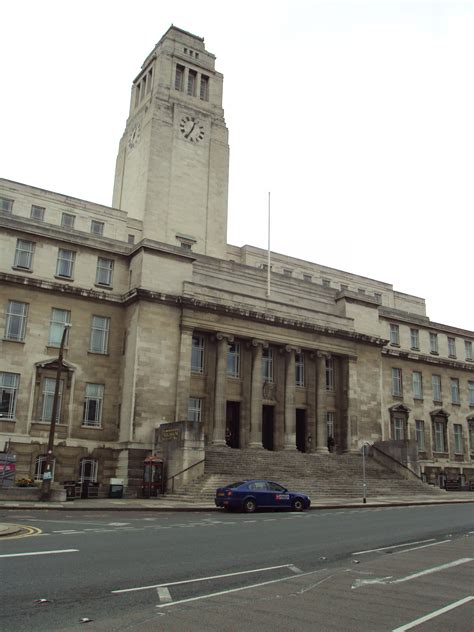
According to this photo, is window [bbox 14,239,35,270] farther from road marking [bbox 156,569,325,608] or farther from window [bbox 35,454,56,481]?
road marking [bbox 156,569,325,608]

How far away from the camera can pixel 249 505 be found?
26219 mm

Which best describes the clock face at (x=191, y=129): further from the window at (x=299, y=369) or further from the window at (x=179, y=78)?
the window at (x=299, y=369)

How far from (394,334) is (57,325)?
3171cm

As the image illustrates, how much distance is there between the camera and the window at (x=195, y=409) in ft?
137

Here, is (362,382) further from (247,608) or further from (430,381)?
(247,608)

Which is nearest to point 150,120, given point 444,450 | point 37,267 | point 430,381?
point 37,267

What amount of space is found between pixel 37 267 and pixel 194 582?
32.7m

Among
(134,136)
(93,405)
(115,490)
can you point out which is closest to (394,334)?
(93,405)

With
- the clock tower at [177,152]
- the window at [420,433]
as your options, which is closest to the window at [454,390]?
the window at [420,433]

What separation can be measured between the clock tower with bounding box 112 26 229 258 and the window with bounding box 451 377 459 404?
85.6 ft

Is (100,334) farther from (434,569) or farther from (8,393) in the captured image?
(434,569)

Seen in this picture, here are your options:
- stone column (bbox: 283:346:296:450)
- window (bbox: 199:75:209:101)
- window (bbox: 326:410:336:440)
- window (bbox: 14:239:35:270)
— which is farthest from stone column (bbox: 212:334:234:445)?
window (bbox: 199:75:209:101)

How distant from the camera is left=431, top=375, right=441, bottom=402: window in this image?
57.8m

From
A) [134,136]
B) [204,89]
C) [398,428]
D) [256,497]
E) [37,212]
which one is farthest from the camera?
[204,89]
